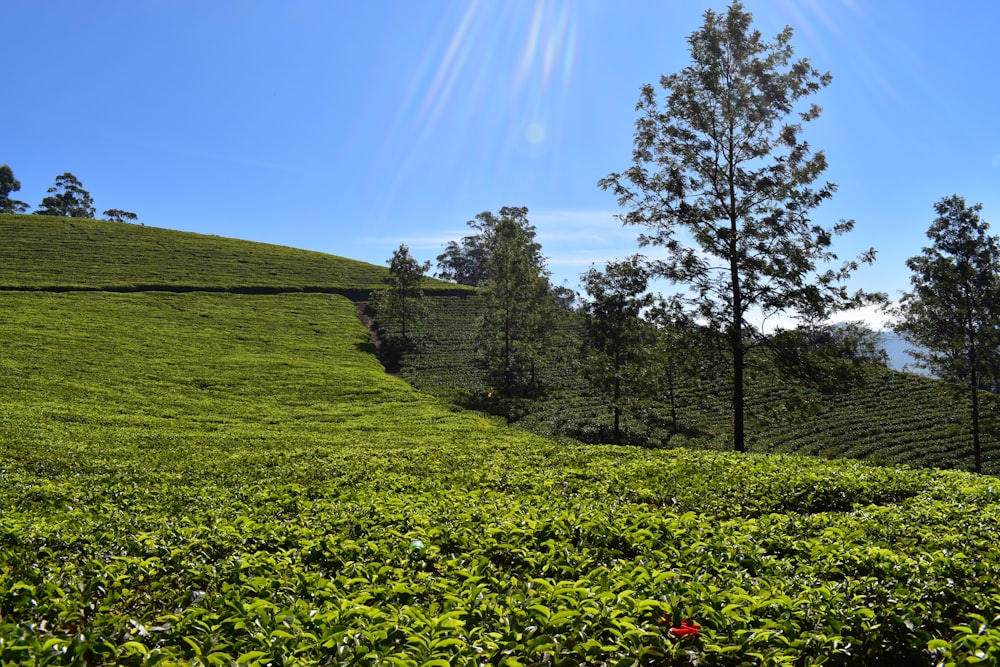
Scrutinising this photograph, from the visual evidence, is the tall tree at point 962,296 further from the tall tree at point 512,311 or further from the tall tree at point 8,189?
the tall tree at point 8,189

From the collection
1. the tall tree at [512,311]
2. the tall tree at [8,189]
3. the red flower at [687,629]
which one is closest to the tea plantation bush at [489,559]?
the red flower at [687,629]

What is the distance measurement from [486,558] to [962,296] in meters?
30.0

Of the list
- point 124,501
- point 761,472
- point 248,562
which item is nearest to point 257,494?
Result: point 124,501

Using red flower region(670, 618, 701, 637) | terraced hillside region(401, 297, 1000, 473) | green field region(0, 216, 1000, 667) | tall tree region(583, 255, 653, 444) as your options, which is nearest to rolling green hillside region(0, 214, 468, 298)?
terraced hillside region(401, 297, 1000, 473)

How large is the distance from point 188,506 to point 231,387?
26.2 metres

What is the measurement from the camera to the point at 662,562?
618 centimetres

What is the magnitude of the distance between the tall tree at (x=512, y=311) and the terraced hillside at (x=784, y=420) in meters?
2.01

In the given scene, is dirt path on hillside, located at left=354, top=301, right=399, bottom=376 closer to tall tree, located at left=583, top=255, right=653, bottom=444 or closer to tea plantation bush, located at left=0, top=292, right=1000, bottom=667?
tall tree, located at left=583, top=255, right=653, bottom=444

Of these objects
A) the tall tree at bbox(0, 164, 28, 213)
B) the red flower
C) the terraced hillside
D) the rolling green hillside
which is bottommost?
the terraced hillside

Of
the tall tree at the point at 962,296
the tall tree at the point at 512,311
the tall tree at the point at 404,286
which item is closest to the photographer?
the tall tree at the point at 962,296

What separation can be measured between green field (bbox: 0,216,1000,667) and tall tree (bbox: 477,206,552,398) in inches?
1033

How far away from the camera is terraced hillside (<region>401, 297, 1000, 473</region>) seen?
3072cm

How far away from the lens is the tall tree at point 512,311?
42.9 metres

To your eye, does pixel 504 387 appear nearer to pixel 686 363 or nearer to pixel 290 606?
pixel 686 363
